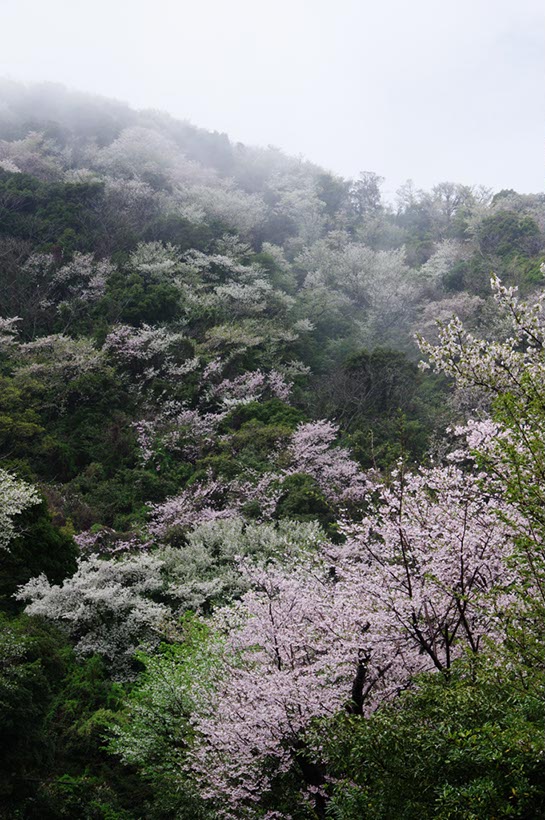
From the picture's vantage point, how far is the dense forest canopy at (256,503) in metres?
4.91

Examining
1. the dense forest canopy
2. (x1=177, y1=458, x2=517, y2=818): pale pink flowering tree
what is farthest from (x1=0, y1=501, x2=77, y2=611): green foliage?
(x1=177, y1=458, x2=517, y2=818): pale pink flowering tree

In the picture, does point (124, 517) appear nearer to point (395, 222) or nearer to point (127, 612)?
point (127, 612)

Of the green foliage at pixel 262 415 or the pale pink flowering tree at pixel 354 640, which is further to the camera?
the green foliage at pixel 262 415

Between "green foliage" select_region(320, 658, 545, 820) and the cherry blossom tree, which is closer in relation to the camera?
"green foliage" select_region(320, 658, 545, 820)

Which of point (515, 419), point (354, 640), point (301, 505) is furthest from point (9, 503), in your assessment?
point (515, 419)

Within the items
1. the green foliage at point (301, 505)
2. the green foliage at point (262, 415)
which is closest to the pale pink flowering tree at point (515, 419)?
the green foliage at point (301, 505)

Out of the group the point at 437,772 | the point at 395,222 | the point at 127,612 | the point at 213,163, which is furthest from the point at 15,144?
the point at 437,772

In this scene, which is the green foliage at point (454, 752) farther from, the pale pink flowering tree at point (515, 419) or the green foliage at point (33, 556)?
the green foliage at point (33, 556)

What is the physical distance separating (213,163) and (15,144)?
19571mm

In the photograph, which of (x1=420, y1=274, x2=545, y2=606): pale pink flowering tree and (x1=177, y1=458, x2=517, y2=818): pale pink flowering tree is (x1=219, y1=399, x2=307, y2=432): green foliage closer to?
(x1=177, y1=458, x2=517, y2=818): pale pink flowering tree

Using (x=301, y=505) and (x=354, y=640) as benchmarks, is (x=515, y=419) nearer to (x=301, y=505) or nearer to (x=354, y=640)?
(x=354, y=640)

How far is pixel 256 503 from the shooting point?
54.0 feet

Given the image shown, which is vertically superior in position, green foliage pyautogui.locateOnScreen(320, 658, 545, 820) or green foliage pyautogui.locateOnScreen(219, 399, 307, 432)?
green foliage pyautogui.locateOnScreen(219, 399, 307, 432)

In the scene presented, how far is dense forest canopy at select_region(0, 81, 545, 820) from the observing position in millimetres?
4914
